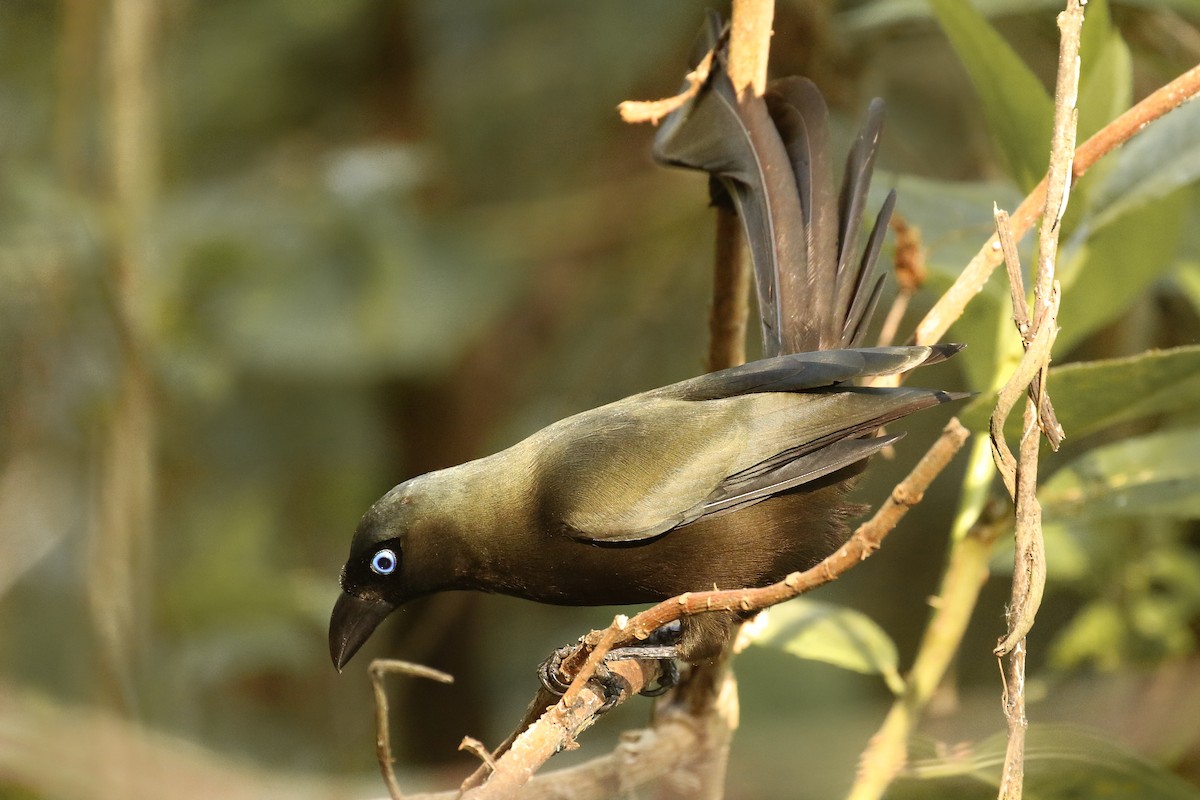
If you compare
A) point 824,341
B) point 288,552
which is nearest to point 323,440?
point 288,552

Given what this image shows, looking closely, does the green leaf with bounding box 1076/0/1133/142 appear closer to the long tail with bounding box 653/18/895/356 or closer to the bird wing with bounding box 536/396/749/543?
the long tail with bounding box 653/18/895/356

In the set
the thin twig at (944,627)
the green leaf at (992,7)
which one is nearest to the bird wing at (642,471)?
the thin twig at (944,627)

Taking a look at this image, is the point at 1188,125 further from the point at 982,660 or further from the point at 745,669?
the point at 982,660

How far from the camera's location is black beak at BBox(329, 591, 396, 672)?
2.23 m

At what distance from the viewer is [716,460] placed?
202cm

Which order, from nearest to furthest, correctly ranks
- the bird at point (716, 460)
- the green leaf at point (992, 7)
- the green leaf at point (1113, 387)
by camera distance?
the green leaf at point (1113, 387), the bird at point (716, 460), the green leaf at point (992, 7)

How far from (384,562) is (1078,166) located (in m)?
1.25

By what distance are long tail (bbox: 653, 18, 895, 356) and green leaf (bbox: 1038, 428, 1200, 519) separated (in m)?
0.43

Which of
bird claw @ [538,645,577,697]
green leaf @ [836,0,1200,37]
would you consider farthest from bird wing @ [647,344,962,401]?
green leaf @ [836,0,1200,37]

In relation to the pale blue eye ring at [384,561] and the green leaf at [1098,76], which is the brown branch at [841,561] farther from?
the green leaf at [1098,76]

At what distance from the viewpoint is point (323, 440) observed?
18.1 ft

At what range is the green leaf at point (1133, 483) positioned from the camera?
7.00 feet

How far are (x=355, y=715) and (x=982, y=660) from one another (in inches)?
95.7

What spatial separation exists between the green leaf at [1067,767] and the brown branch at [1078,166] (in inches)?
22.6
